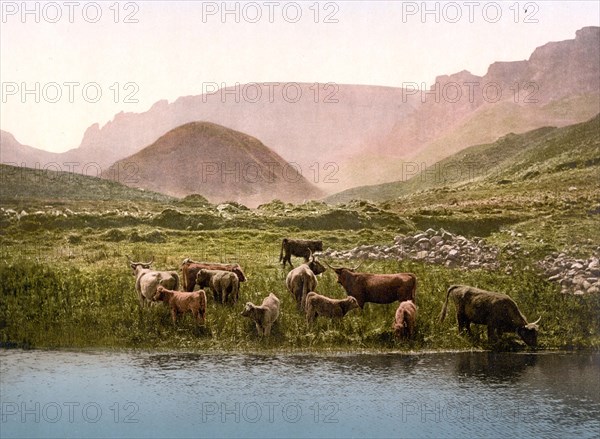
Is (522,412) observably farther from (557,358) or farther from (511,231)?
(511,231)

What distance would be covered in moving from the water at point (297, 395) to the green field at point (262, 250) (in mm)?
646

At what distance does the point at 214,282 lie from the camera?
11562 mm

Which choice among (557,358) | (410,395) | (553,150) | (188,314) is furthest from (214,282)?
(553,150)

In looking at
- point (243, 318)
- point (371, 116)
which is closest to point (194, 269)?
point (243, 318)

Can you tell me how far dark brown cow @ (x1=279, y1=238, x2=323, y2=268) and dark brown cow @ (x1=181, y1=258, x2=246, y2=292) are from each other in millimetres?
990

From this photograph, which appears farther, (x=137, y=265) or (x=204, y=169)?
(x=204, y=169)


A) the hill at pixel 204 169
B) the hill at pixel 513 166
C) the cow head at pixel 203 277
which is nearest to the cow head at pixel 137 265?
the cow head at pixel 203 277

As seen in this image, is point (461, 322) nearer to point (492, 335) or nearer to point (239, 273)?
point (492, 335)

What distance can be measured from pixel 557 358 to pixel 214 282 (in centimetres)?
453

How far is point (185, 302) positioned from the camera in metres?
10.9

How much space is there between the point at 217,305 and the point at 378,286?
2.17 m

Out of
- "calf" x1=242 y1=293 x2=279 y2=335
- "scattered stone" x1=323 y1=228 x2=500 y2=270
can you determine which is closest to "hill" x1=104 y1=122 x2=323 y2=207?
"scattered stone" x1=323 y1=228 x2=500 y2=270

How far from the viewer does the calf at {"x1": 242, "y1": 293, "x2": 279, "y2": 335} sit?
34.3 ft

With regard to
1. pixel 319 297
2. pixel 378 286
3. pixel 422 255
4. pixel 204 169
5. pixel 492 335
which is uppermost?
pixel 204 169
